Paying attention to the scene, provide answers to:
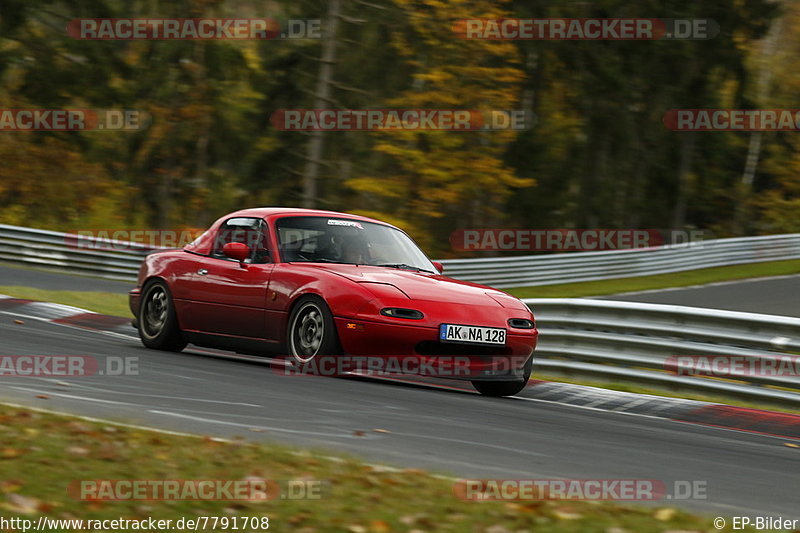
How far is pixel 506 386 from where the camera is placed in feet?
32.0

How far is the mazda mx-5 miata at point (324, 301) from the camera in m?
9.11

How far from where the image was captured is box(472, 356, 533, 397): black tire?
9672 mm

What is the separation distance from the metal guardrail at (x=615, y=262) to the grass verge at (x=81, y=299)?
913 cm

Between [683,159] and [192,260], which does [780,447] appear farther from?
[683,159]

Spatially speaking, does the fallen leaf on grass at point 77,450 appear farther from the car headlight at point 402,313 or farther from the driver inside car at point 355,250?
the driver inside car at point 355,250

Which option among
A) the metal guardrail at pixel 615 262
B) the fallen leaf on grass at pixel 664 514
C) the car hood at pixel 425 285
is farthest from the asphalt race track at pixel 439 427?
the metal guardrail at pixel 615 262

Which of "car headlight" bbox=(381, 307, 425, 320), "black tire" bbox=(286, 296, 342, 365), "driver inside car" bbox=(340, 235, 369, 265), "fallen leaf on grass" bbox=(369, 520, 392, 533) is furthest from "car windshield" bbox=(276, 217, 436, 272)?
"fallen leaf on grass" bbox=(369, 520, 392, 533)

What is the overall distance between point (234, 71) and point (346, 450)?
110 ft

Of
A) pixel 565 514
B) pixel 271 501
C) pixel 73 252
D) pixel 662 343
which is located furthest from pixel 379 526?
pixel 73 252

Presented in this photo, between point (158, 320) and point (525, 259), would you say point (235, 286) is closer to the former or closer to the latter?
point (158, 320)

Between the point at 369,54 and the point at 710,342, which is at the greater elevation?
the point at 369,54

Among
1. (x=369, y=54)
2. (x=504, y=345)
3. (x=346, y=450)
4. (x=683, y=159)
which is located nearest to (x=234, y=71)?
(x=369, y=54)

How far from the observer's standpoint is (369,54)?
36.1 m

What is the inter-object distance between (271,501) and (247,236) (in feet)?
21.1
